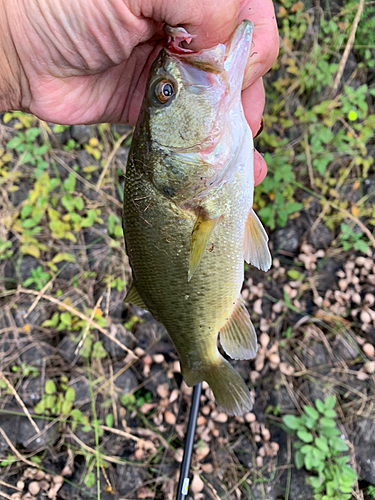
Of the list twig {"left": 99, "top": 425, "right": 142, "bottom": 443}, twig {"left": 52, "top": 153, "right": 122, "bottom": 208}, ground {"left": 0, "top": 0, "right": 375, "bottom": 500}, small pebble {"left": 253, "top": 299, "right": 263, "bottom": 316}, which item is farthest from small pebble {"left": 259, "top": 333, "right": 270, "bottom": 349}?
twig {"left": 52, "top": 153, "right": 122, "bottom": 208}

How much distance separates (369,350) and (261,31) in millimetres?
2466

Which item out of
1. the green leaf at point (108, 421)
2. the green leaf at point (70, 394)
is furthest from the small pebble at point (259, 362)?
the green leaf at point (70, 394)

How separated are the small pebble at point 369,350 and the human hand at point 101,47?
68.8 inches

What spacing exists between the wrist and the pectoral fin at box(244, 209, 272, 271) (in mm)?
1479

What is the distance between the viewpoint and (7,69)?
5.97ft

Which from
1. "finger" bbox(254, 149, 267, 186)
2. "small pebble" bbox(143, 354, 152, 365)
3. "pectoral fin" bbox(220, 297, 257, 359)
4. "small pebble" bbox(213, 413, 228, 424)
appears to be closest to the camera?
"pectoral fin" bbox(220, 297, 257, 359)

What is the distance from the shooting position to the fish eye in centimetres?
145

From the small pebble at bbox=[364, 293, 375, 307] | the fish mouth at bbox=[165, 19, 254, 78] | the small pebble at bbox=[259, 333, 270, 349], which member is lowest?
the small pebble at bbox=[259, 333, 270, 349]

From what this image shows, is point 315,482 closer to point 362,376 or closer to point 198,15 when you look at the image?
point 362,376

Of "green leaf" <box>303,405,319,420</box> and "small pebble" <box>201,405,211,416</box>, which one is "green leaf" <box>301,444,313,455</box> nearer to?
"green leaf" <box>303,405,319,420</box>

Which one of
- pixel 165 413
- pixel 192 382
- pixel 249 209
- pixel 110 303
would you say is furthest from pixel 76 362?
pixel 249 209

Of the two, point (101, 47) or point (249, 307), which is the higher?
point (101, 47)

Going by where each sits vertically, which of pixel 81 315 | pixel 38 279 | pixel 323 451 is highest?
pixel 38 279

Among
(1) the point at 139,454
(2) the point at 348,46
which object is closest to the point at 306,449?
(1) the point at 139,454
